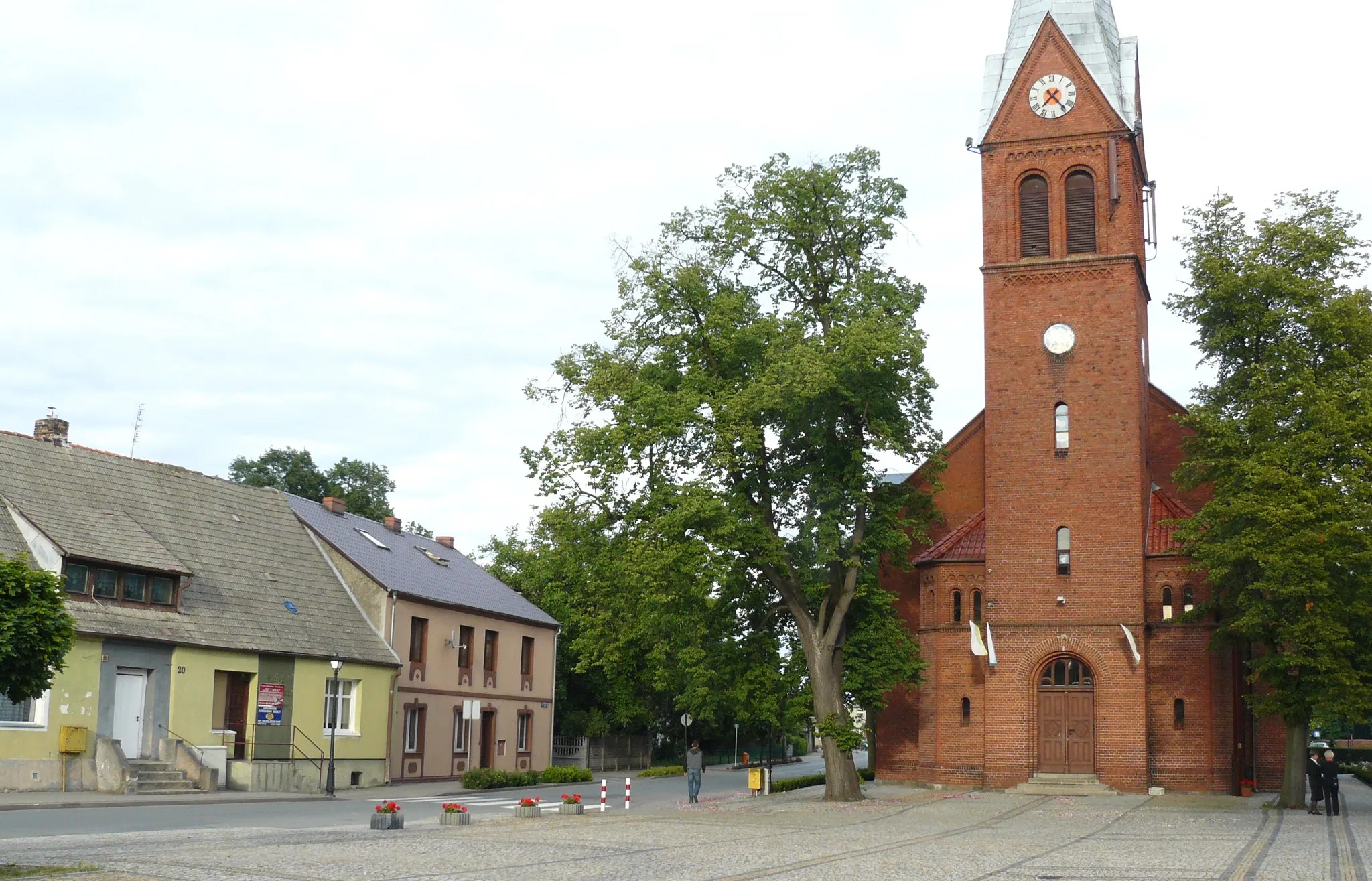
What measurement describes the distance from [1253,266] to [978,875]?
2281 centimetres

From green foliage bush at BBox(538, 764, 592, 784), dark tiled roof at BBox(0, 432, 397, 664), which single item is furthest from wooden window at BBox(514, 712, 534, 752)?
dark tiled roof at BBox(0, 432, 397, 664)

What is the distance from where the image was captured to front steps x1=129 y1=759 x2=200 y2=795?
2891cm

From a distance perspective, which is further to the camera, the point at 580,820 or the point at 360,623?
the point at 360,623

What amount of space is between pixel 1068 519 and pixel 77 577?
2514 centimetres

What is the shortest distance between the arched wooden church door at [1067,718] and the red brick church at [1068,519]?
51mm

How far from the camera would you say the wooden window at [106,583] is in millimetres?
30562

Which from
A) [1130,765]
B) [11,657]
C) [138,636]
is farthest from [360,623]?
[11,657]

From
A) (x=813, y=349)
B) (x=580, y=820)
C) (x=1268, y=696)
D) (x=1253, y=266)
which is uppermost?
(x=1253, y=266)

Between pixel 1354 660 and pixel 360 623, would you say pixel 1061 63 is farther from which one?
pixel 360 623

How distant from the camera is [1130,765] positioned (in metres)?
34.2

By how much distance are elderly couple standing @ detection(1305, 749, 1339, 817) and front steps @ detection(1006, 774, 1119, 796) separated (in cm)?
538

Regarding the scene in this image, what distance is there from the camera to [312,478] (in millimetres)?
66375

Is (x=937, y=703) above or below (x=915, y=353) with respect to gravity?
below

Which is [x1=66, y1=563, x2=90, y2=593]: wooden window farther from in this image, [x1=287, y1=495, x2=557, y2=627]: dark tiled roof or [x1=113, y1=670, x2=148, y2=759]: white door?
[x1=287, y1=495, x2=557, y2=627]: dark tiled roof
